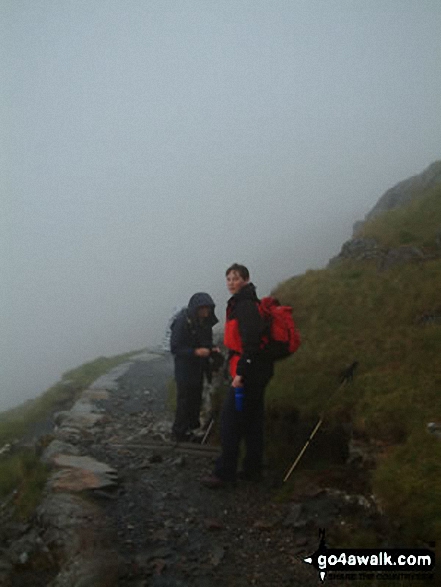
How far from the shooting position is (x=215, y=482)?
898 centimetres

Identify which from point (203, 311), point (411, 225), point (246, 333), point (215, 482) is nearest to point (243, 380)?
point (246, 333)

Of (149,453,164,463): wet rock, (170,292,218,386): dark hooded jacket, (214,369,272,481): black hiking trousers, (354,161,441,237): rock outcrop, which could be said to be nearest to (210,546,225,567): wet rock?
(214,369,272,481): black hiking trousers

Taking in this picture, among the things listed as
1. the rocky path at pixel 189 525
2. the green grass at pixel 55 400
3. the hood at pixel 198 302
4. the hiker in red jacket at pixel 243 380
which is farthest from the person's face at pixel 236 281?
the green grass at pixel 55 400

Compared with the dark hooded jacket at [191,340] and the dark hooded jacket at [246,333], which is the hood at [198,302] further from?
the dark hooded jacket at [246,333]

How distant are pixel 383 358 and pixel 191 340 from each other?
13.9 feet

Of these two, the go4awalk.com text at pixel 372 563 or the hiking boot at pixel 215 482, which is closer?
the go4awalk.com text at pixel 372 563

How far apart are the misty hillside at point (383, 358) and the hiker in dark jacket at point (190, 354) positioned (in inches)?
Answer: 71.4

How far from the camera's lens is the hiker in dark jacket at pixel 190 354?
11.6m

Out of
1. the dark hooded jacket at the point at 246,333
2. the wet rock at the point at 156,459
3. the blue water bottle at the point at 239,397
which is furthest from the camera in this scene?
the wet rock at the point at 156,459

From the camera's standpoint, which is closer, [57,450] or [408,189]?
[57,450]

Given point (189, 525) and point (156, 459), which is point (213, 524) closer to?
point (189, 525)

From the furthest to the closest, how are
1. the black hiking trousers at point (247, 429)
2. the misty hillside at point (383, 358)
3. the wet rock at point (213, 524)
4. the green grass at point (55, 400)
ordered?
the green grass at point (55, 400) < the black hiking trousers at point (247, 429) < the wet rock at point (213, 524) < the misty hillside at point (383, 358)

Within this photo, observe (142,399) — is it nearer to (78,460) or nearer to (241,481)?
(78,460)

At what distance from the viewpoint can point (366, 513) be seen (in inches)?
285
